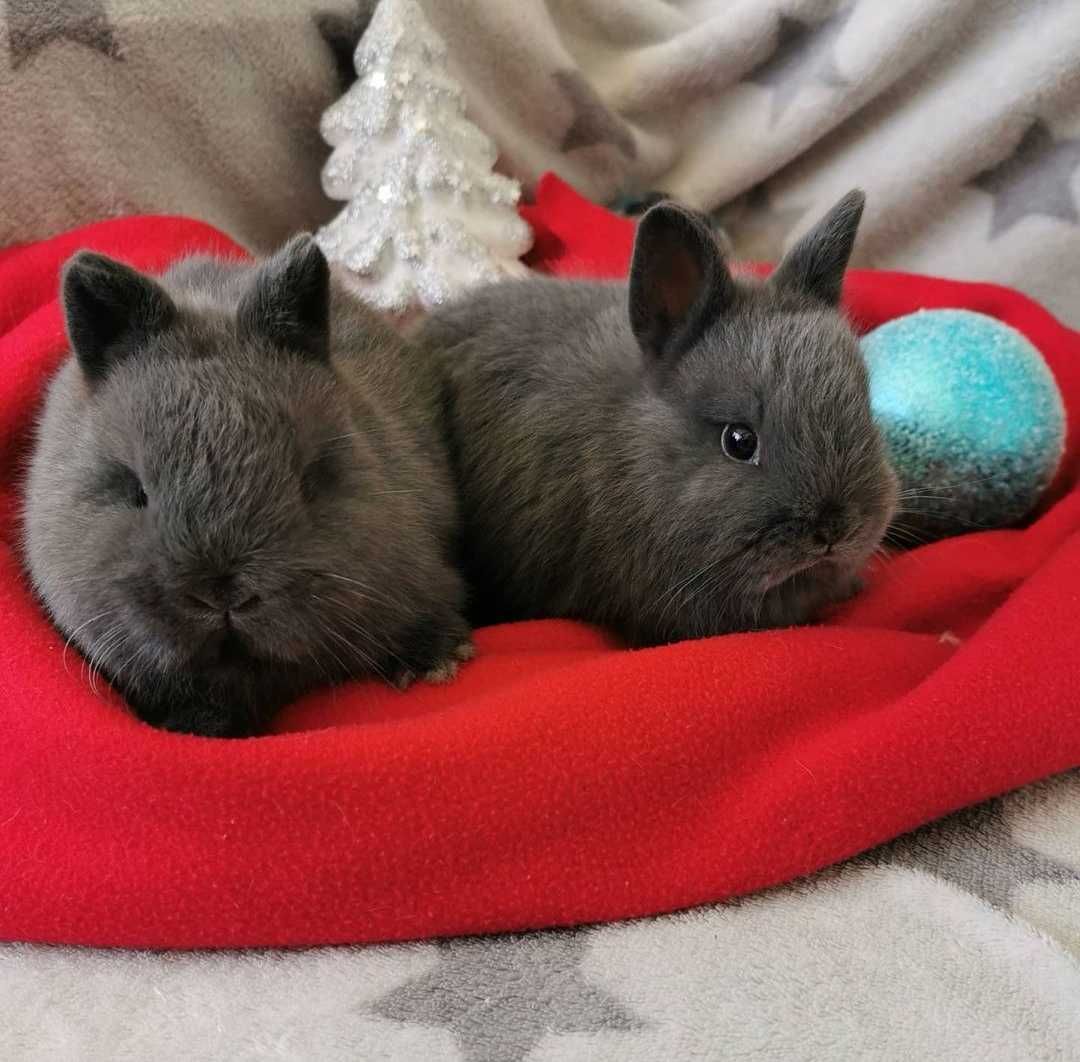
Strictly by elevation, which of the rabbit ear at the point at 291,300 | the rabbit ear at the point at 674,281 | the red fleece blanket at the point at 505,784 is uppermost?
the rabbit ear at the point at 674,281

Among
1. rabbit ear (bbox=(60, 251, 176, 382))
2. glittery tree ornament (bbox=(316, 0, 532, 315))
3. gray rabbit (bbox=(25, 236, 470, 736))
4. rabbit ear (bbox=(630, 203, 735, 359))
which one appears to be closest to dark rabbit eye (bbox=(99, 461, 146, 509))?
gray rabbit (bbox=(25, 236, 470, 736))

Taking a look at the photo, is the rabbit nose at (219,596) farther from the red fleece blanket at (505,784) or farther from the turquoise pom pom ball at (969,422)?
the turquoise pom pom ball at (969,422)

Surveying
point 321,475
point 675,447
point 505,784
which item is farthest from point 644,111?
point 505,784

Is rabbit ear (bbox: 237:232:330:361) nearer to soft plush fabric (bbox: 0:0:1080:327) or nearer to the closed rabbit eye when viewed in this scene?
the closed rabbit eye

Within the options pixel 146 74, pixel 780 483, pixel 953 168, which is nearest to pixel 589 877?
pixel 780 483

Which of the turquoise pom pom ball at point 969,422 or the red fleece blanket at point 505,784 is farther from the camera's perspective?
the turquoise pom pom ball at point 969,422

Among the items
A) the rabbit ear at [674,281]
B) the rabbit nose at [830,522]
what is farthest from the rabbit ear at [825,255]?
the rabbit nose at [830,522]

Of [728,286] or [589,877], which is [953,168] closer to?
[728,286]
